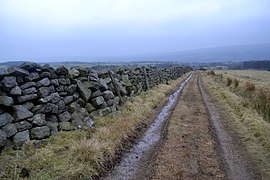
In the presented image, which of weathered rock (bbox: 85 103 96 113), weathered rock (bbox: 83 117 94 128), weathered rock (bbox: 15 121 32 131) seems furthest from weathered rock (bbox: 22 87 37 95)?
weathered rock (bbox: 85 103 96 113)

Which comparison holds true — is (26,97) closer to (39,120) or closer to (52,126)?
(39,120)

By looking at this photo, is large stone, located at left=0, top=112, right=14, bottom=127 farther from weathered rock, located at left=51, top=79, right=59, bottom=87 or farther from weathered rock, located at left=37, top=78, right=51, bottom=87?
weathered rock, located at left=51, top=79, right=59, bottom=87

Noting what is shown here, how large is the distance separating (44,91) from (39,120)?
103cm

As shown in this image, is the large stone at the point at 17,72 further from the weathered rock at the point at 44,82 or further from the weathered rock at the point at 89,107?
the weathered rock at the point at 89,107

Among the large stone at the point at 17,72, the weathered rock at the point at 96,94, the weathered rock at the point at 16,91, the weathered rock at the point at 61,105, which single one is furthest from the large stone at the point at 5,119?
the weathered rock at the point at 96,94

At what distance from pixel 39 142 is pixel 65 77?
3.04m

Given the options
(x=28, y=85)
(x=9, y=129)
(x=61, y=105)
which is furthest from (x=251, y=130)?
(x=9, y=129)

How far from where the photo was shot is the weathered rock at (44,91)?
30.5 ft

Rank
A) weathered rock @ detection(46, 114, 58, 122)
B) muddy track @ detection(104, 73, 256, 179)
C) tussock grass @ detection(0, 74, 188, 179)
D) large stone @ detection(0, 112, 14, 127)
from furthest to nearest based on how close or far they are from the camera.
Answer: weathered rock @ detection(46, 114, 58, 122) → large stone @ detection(0, 112, 14, 127) → muddy track @ detection(104, 73, 256, 179) → tussock grass @ detection(0, 74, 188, 179)

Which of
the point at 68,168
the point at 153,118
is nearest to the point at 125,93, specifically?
the point at 153,118

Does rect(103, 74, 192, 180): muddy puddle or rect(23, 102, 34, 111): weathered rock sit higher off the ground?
rect(23, 102, 34, 111): weathered rock

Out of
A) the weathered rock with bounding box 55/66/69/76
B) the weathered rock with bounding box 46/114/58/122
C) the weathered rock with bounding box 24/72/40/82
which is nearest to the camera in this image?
the weathered rock with bounding box 24/72/40/82

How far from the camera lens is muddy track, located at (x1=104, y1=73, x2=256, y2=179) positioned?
7.04 meters

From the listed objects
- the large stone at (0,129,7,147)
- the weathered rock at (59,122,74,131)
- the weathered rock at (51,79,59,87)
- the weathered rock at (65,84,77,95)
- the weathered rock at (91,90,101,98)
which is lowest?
the weathered rock at (59,122,74,131)
